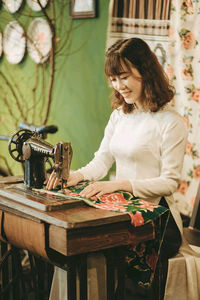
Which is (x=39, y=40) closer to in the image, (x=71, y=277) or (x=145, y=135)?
(x=145, y=135)

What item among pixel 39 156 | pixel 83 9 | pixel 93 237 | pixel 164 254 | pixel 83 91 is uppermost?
pixel 83 9

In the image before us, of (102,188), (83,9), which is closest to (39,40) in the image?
(83,9)

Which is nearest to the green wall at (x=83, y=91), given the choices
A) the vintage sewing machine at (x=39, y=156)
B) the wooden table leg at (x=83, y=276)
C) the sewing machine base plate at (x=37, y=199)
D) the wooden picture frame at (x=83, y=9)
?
the wooden picture frame at (x=83, y=9)

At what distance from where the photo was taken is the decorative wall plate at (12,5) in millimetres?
4711

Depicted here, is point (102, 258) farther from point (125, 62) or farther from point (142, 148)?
point (125, 62)

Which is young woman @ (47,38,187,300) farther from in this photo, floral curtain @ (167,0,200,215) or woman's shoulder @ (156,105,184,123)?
floral curtain @ (167,0,200,215)

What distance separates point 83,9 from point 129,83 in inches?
71.9

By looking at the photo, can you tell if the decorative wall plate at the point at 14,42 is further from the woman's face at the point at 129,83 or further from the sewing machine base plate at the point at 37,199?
the sewing machine base plate at the point at 37,199

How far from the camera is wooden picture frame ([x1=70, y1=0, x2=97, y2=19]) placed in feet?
12.4

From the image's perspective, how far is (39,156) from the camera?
216 centimetres

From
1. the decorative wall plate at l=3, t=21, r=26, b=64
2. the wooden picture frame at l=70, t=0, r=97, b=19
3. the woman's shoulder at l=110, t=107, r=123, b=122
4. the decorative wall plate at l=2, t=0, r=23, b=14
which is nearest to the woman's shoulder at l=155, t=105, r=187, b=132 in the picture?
the woman's shoulder at l=110, t=107, r=123, b=122

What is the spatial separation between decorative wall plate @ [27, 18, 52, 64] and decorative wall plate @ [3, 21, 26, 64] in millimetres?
134

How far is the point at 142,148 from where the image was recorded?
234cm

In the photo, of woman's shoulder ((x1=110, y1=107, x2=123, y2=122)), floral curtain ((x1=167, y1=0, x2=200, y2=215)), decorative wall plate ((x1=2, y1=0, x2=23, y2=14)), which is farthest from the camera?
decorative wall plate ((x1=2, y1=0, x2=23, y2=14))
